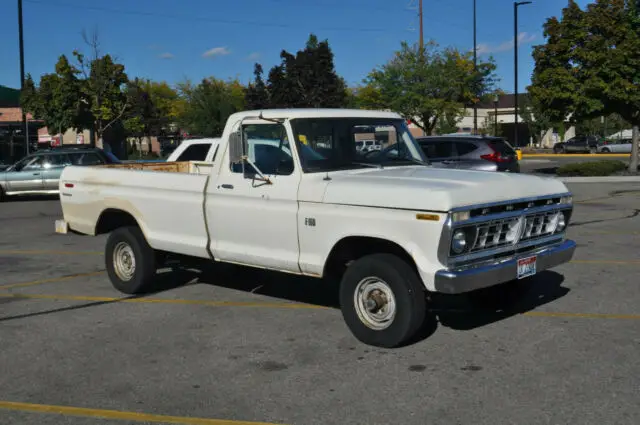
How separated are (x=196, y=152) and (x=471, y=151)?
681 cm

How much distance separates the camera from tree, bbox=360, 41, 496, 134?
38938mm

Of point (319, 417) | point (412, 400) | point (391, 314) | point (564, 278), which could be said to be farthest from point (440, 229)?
point (564, 278)

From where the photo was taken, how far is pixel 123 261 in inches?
324

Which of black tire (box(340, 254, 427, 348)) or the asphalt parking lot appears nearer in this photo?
the asphalt parking lot

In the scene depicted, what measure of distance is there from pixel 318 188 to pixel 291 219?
0.41 metres

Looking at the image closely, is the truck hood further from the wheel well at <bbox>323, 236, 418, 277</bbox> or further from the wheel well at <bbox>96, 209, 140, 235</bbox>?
the wheel well at <bbox>96, 209, 140, 235</bbox>

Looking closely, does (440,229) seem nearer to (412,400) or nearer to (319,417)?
(412,400)

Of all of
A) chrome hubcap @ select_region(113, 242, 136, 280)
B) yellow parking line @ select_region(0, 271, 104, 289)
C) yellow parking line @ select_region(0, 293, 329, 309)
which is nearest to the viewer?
yellow parking line @ select_region(0, 293, 329, 309)

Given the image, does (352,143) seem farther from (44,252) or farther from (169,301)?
(44,252)

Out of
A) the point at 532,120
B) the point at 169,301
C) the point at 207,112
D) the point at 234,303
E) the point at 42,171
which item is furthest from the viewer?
the point at 532,120

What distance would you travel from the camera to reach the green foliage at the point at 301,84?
242ft

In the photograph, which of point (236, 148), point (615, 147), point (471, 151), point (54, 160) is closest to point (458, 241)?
point (236, 148)

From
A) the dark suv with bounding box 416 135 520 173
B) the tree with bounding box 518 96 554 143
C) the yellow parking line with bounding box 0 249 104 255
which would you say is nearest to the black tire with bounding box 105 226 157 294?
the yellow parking line with bounding box 0 249 104 255

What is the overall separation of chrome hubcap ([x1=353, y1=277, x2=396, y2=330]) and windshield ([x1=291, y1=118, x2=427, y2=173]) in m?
1.21
